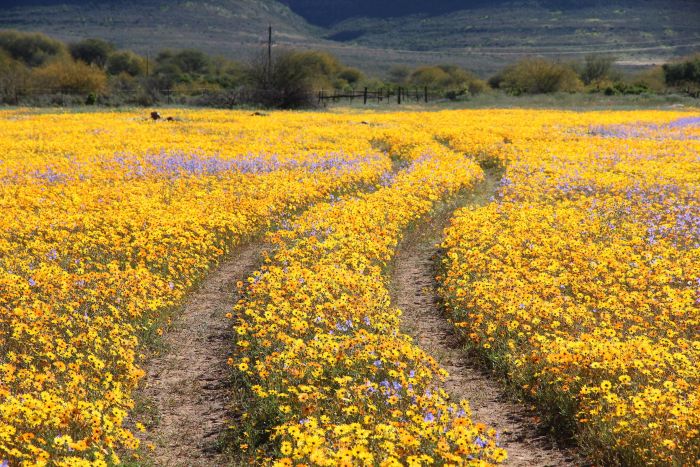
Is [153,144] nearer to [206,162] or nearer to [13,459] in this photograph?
[206,162]

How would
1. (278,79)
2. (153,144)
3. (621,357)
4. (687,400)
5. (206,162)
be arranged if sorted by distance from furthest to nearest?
(278,79) → (153,144) → (206,162) → (621,357) → (687,400)

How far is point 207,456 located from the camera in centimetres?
745

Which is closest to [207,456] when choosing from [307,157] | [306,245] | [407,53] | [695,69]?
[306,245]

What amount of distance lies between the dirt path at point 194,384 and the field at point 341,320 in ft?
0.11

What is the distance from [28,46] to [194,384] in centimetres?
12824

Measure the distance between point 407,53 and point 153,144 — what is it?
170m

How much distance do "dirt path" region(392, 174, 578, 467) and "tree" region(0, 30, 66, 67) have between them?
116458mm

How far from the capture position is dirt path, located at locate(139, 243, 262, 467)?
7625 millimetres

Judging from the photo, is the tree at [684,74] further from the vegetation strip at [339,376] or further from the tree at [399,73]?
the vegetation strip at [339,376]

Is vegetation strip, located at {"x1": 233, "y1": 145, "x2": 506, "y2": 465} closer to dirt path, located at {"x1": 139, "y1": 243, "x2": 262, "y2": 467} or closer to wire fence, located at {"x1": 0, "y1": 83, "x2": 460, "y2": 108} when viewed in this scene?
dirt path, located at {"x1": 139, "y1": 243, "x2": 262, "y2": 467}

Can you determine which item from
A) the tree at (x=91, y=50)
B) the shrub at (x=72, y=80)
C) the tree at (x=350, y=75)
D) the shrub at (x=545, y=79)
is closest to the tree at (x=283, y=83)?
the shrub at (x=72, y=80)

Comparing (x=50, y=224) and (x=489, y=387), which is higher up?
(x=50, y=224)

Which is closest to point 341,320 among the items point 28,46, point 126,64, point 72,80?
point 72,80

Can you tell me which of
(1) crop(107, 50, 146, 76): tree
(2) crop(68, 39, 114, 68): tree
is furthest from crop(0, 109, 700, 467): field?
(2) crop(68, 39, 114, 68): tree
